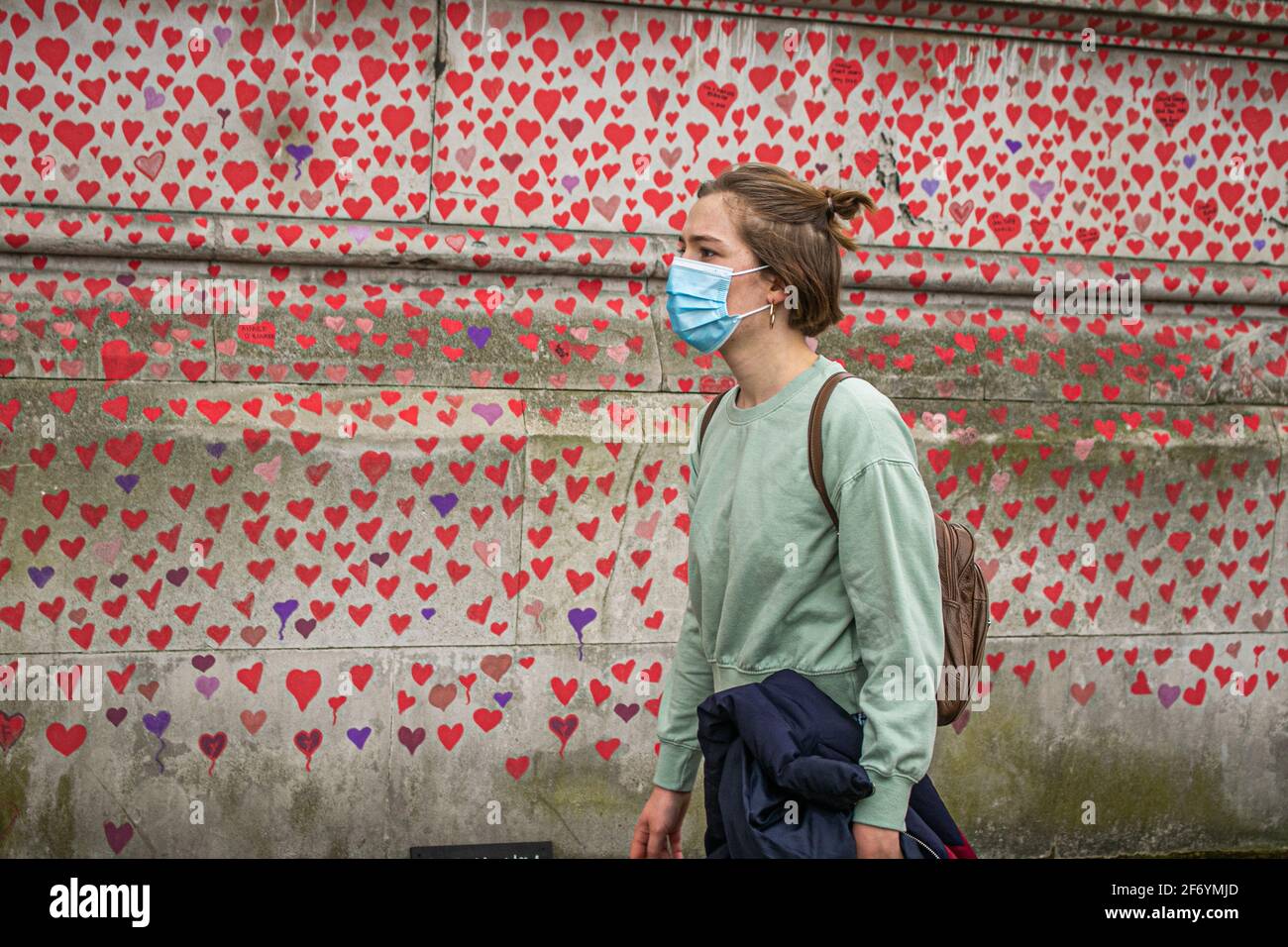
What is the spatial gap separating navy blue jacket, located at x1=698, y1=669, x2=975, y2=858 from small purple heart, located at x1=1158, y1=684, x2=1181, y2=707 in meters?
3.49

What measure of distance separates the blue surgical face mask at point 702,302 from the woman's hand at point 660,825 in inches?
41.4

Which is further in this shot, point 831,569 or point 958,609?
point 958,609

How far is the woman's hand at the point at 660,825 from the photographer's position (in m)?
2.91

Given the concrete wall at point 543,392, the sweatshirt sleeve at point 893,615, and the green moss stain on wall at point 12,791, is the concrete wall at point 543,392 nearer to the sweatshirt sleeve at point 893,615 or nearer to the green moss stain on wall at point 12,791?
the green moss stain on wall at point 12,791

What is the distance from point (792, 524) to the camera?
2625mm

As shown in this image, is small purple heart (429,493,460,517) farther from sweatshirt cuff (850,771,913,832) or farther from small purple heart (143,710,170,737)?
sweatshirt cuff (850,771,913,832)

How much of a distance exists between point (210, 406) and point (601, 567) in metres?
1.64

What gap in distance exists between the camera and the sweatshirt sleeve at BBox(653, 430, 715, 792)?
9.70 ft

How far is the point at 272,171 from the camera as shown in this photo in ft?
16.4

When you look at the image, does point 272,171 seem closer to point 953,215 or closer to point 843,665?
point 953,215

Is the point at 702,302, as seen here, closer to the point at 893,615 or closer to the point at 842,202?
the point at 842,202

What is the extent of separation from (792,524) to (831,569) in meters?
0.13

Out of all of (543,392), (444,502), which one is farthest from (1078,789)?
(444,502)

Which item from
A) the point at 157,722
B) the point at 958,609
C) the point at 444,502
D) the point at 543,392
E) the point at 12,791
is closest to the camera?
the point at 958,609
